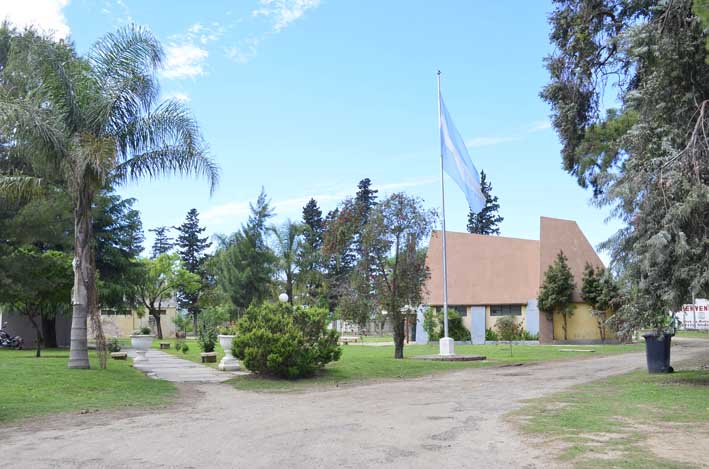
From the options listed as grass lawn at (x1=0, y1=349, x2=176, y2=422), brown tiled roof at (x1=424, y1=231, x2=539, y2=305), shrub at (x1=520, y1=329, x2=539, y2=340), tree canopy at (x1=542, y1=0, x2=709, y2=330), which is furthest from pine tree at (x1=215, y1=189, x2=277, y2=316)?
tree canopy at (x1=542, y1=0, x2=709, y2=330)

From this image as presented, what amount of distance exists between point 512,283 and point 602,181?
82.6 feet

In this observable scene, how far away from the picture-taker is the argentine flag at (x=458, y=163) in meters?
23.9

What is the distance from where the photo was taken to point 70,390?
13109 millimetres

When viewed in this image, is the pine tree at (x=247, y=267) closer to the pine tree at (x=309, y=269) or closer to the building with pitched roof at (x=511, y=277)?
the pine tree at (x=309, y=269)

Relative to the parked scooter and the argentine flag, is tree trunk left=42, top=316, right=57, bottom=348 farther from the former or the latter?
the argentine flag

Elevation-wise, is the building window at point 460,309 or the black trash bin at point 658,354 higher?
the building window at point 460,309

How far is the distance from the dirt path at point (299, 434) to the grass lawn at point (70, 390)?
966 mm

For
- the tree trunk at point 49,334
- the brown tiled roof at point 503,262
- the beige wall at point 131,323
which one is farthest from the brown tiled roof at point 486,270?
the beige wall at point 131,323

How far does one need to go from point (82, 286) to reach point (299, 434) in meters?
9.92

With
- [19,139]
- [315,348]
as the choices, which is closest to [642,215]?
[315,348]

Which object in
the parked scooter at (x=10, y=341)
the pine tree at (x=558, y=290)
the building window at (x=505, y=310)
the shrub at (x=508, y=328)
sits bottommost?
the parked scooter at (x=10, y=341)

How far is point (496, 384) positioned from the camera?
50.0 feet

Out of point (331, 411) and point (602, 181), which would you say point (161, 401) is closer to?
point (331, 411)

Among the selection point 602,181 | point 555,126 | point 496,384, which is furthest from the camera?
point 555,126
